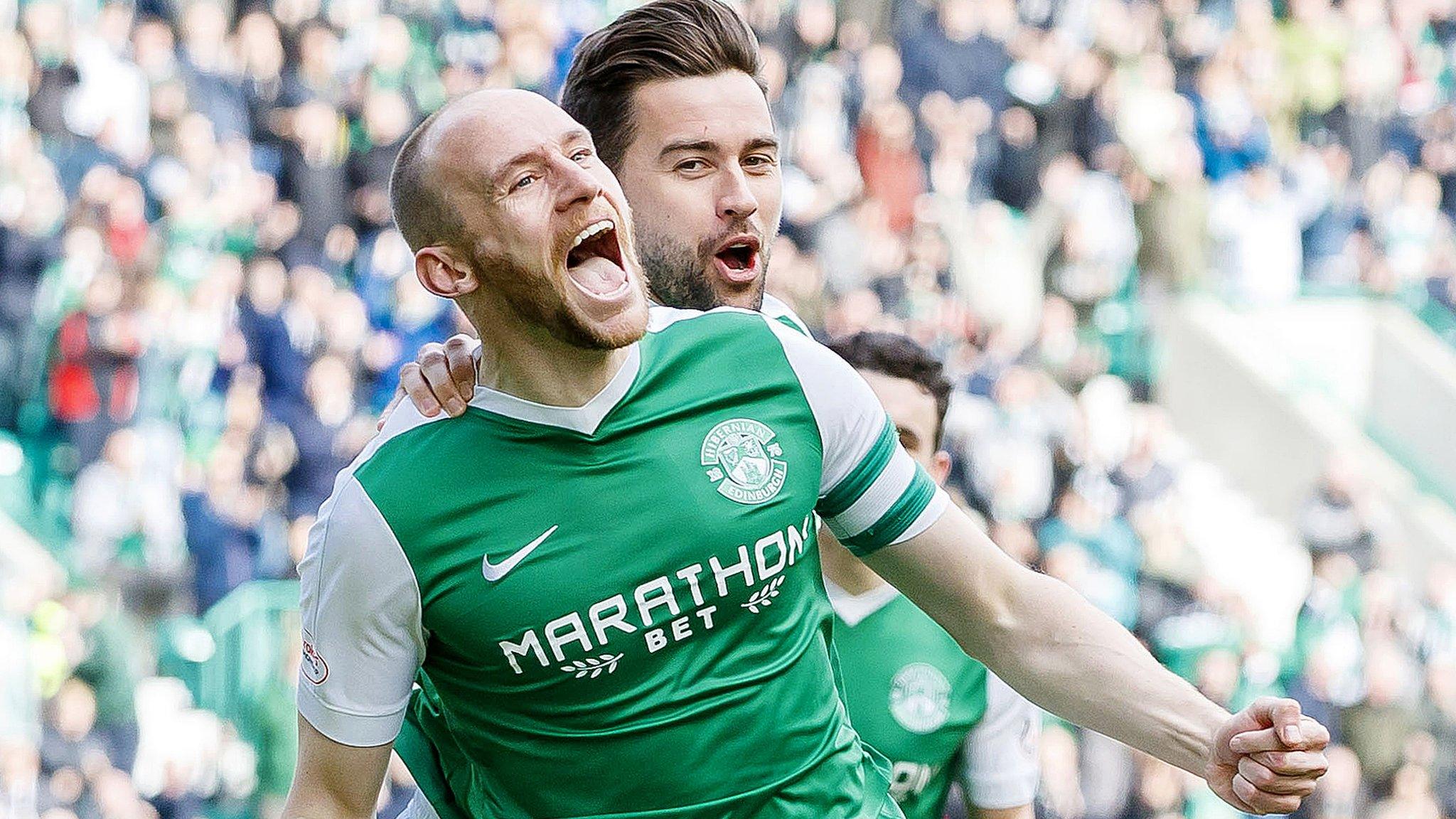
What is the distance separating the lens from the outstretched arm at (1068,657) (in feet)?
9.68

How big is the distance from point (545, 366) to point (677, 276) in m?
0.68

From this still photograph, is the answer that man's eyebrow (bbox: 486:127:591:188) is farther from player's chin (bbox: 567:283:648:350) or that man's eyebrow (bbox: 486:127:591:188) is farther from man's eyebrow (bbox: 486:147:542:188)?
player's chin (bbox: 567:283:648:350)

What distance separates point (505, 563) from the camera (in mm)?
3031

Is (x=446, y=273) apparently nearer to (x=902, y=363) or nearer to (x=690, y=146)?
(x=690, y=146)

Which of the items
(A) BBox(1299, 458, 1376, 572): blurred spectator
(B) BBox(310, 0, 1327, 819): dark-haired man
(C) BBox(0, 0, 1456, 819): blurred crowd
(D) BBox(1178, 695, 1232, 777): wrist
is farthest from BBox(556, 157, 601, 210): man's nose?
(A) BBox(1299, 458, 1376, 572): blurred spectator

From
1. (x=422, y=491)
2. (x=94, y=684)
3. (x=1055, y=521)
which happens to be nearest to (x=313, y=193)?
(x=94, y=684)

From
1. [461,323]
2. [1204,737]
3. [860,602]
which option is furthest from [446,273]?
[461,323]

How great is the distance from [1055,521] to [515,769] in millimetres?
7999

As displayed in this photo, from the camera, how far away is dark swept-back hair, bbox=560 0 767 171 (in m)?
3.78

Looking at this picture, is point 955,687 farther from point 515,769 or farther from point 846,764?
point 515,769

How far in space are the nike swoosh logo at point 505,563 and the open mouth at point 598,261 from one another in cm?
38

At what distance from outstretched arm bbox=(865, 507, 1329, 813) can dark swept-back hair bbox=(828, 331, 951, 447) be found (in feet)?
3.71

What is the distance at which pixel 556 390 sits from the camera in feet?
10.2

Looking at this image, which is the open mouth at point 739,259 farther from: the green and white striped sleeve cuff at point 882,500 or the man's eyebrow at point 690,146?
the green and white striped sleeve cuff at point 882,500
